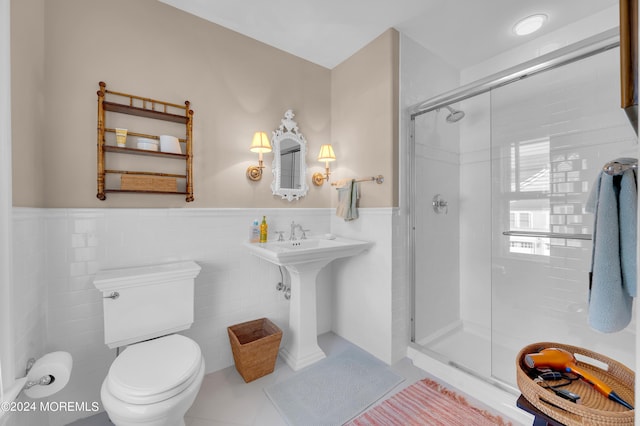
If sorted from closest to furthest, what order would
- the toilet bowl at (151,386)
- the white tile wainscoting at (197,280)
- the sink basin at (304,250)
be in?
the toilet bowl at (151,386) < the white tile wainscoting at (197,280) < the sink basin at (304,250)

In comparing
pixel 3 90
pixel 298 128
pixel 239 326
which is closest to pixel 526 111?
pixel 298 128

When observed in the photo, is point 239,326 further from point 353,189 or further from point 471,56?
point 471,56

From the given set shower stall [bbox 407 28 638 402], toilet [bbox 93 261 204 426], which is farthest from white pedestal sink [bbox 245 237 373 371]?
shower stall [bbox 407 28 638 402]

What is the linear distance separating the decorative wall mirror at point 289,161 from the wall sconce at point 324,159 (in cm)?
12

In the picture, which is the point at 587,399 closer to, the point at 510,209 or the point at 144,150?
the point at 510,209

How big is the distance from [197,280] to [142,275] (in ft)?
1.45

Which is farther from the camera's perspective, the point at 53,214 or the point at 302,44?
the point at 302,44

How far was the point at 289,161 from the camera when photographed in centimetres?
241

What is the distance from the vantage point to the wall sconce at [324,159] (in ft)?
8.05

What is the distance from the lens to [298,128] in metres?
2.49

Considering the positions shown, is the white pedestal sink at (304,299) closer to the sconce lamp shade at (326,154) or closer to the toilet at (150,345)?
the toilet at (150,345)

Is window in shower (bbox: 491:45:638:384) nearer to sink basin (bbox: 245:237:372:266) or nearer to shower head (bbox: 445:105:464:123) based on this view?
shower head (bbox: 445:105:464:123)

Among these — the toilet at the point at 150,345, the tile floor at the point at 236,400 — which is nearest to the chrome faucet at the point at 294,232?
the toilet at the point at 150,345

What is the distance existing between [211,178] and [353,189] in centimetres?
113
